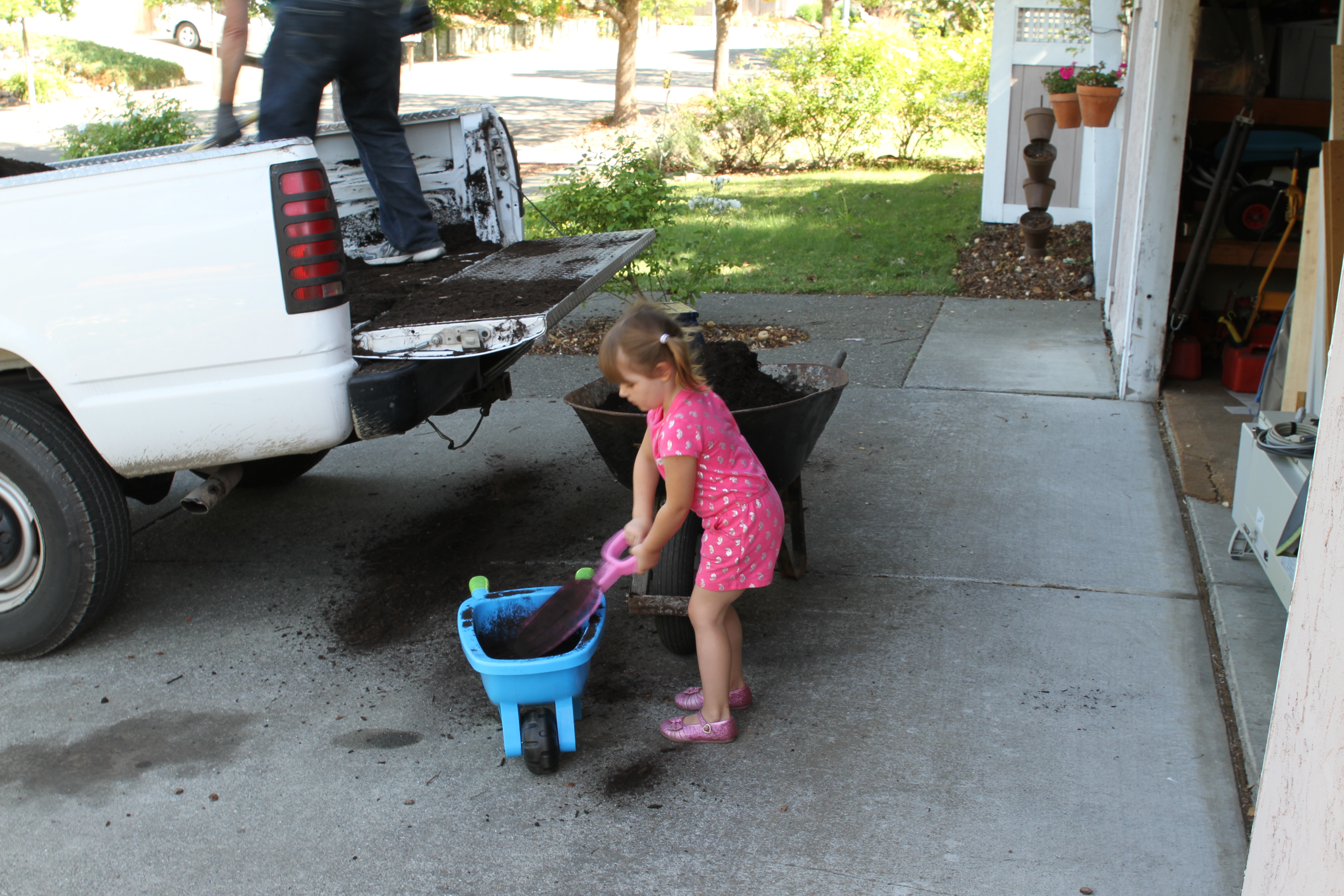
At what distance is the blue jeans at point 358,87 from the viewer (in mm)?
4227

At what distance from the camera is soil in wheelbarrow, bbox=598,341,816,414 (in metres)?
3.57

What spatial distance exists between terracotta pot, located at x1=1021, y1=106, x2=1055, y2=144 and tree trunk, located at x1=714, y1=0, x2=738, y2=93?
38.7ft

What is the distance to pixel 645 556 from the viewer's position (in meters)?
2.88

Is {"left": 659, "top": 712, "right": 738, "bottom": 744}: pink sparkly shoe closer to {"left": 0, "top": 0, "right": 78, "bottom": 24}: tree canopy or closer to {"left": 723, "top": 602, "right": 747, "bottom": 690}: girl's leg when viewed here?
{"left": 723, "top": 602, "right": 747, "bottom": 690}: girl's leg

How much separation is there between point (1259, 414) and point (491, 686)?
2.88 meters

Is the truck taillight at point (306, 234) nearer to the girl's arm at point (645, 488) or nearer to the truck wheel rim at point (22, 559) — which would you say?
the girl's arm at point (645, 488)

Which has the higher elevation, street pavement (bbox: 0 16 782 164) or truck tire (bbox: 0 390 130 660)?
street pavement (bbox: 0 16 782 164)

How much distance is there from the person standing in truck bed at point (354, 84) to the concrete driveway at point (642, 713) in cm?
128

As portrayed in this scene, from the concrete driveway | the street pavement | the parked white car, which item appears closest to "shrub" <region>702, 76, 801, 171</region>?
the street pavement

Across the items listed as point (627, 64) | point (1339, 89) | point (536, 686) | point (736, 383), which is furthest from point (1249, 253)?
point (627, 64)

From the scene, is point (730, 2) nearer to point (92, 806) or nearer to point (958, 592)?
point (958, 592)

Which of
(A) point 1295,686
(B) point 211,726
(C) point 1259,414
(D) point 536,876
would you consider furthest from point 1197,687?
(B) point 211,726

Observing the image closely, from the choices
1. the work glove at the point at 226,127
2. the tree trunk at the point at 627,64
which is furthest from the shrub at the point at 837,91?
the work glove at the point at 226,127

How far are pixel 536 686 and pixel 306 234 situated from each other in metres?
1.47
